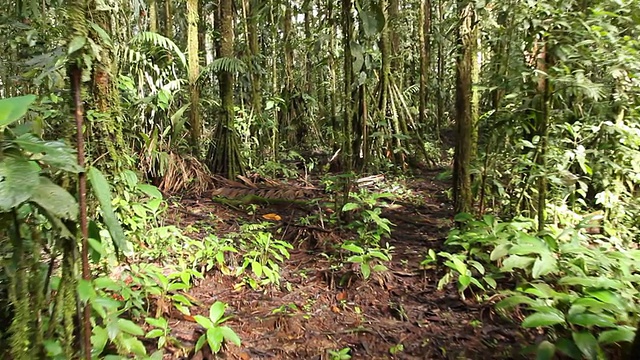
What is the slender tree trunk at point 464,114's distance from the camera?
3.89 m

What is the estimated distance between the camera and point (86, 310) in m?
1.56

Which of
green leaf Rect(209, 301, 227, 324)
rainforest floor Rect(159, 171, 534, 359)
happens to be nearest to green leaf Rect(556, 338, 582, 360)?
rainforest floor Rect(159, 171, 534, 359)

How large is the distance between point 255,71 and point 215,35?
1.44 m

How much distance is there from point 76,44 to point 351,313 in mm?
2312

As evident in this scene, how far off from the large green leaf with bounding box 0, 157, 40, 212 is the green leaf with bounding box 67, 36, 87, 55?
466 millimetres

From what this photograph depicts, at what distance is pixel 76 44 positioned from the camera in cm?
156

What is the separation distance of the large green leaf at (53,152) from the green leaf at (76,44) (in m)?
0.34

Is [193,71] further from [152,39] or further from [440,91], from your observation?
[440,91]

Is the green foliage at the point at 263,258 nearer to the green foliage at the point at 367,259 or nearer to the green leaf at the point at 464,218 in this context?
the green foliage at the point at 367,259

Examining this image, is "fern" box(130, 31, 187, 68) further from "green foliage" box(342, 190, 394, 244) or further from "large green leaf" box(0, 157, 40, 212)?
"large green leaf" box(0, 157, 40, 212)

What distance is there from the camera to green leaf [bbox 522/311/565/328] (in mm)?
2123

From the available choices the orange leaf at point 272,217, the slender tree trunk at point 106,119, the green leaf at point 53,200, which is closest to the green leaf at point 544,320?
the green leaf at point 53,200

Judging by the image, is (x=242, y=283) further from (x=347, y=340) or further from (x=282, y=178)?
(x=282, y=178)

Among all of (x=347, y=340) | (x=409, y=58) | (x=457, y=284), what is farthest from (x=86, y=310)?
(x=409, y=58)
